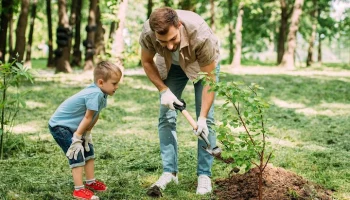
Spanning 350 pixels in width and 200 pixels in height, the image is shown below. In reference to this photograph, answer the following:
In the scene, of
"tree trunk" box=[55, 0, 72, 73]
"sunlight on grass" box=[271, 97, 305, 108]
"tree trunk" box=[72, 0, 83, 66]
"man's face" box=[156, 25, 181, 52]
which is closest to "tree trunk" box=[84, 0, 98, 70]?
"tree trunk" box=[55, 0, 72, 73]

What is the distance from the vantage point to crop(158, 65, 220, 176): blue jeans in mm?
3805

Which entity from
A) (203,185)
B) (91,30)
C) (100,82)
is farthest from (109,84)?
(91,30)

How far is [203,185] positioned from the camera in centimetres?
375

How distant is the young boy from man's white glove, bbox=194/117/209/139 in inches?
28.8

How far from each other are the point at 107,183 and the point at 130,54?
26.3 feet

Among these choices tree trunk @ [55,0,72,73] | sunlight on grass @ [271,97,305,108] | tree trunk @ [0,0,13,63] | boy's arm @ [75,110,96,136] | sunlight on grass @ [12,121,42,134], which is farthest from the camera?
tree trunk @ [55,0,72,73]

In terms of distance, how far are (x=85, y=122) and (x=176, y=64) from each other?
0.89m

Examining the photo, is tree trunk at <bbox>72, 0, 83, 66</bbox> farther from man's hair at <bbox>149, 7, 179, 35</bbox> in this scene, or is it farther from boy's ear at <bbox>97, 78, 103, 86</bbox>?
man's hair at <bbox>149, 7, 179, 35</bbox>

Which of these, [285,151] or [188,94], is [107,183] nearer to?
[285,151]

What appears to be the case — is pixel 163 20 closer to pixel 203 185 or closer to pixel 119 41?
pixel 203 185

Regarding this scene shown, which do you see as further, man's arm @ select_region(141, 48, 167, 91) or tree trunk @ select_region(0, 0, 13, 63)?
tree trunk @ select_region(0, 0, 13, 63)

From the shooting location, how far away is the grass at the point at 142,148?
3.90 m

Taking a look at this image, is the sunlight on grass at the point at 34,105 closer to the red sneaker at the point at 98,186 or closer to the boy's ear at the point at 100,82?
the red sneaker at the point at 98,186

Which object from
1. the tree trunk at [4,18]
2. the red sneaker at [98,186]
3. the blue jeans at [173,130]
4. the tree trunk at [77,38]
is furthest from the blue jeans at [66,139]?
the tree trunk at [77,38]
